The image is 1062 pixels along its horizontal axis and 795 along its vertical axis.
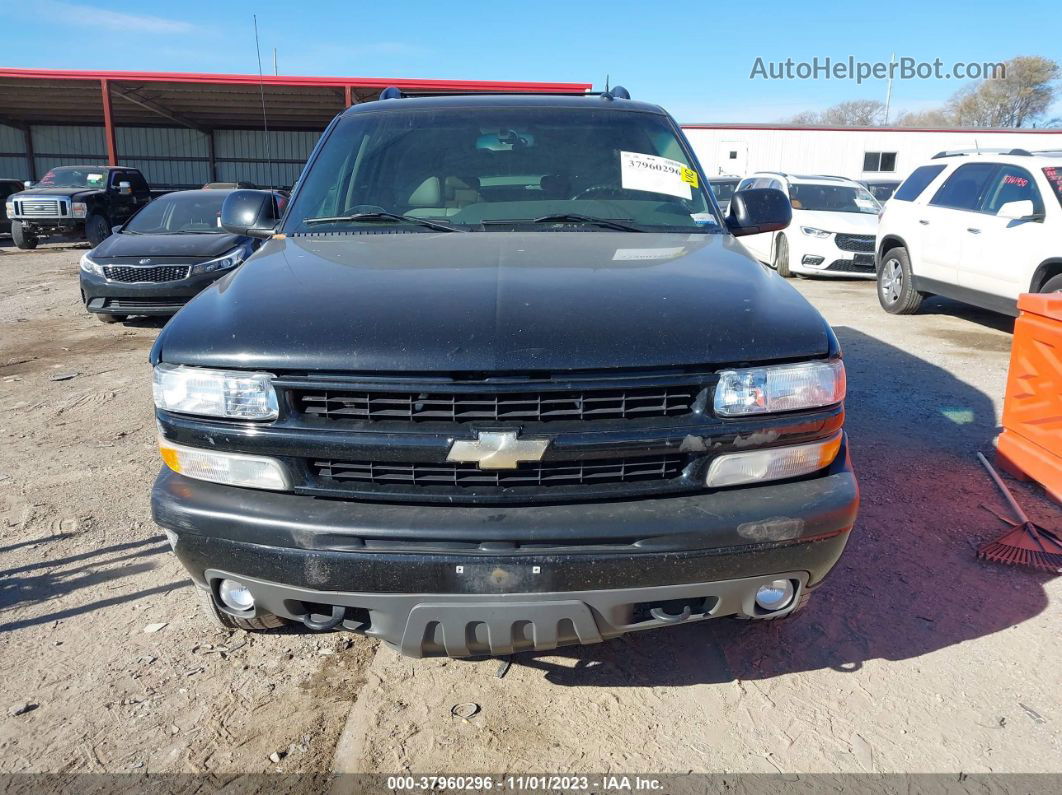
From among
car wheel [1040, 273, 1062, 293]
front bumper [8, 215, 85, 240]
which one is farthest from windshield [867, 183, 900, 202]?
front bumper [8, 215, 85, 240]

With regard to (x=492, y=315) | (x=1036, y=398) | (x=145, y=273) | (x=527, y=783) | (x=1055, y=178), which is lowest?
(x=527, y=783)

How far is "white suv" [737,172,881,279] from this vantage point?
12.1 meters

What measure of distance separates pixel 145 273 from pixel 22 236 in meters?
11.0

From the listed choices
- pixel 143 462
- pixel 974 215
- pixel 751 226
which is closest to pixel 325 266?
pixel 751 226

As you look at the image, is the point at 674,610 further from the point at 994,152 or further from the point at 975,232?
the point at 994,152

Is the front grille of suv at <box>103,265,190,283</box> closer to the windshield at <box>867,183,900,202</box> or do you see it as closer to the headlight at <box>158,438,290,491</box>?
the headlight at <box>158,438,290,491</box>

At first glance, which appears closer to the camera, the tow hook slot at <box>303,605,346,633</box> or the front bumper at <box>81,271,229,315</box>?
the tow hook slot at <box>303,605,346,633</box>

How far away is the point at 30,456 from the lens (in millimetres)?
4918

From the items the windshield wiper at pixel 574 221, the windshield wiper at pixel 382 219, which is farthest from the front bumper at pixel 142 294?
the windshield wiper at pixel 574 221

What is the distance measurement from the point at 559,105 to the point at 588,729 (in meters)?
2.69

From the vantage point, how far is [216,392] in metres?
2.21

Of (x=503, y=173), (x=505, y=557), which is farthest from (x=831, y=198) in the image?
(x=505, y=557)

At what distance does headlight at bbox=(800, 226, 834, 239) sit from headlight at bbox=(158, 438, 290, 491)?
11.4m

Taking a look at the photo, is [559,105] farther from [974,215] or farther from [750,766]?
[974,215]
